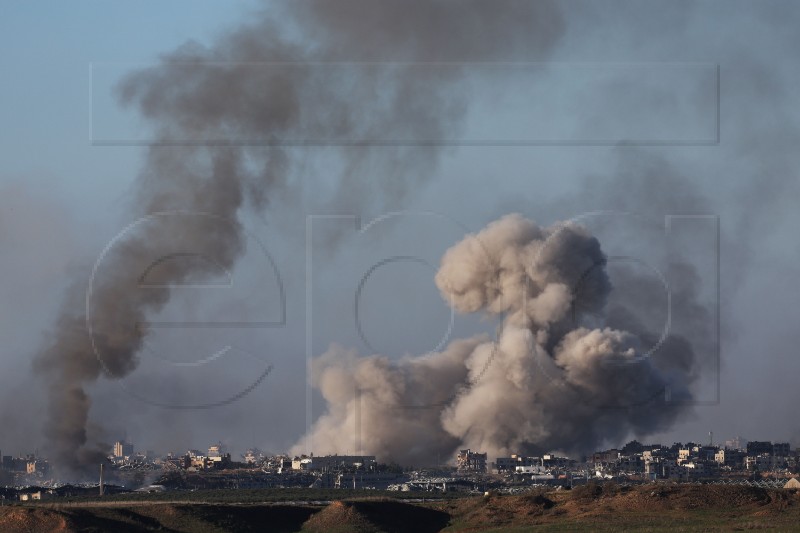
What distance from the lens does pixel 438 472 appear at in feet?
464

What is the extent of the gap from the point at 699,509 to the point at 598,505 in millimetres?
6023

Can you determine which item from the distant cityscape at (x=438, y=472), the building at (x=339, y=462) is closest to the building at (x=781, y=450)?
the distant cityscape at (x=438, y=472)

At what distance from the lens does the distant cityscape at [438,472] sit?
12769cm

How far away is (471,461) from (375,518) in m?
49.6

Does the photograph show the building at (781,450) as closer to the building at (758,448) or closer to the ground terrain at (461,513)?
the building at (758,448)

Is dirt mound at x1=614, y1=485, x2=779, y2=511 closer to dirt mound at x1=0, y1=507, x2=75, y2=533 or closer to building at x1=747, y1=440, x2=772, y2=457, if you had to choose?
dirt mound at x1=0, y1=507, x2=75, y2=533

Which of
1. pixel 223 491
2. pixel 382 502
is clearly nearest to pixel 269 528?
pixel 382 502

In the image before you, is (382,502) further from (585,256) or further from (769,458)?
(769,458)

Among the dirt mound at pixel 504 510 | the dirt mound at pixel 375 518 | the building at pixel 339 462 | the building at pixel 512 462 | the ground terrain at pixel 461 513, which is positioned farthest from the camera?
the building at pixel 339 462

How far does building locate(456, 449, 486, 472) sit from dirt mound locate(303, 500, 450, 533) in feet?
141

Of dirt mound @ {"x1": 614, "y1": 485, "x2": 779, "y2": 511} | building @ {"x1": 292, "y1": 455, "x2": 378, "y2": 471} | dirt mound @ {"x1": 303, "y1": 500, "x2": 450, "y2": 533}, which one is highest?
building @ {"x1": 292, "y1": 455, "x2": 378, "y2": 471}

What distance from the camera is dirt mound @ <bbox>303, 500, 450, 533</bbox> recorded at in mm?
91500

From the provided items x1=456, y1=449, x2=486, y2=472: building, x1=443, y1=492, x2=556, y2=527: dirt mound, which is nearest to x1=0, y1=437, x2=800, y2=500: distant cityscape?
x1=456, y1=449, x2=486, y2=472: building

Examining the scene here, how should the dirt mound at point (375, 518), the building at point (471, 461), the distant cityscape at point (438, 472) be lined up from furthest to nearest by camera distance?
the building at point (471, 461)
the distant cityscape at point (438, 472)
the dirt mound at point (375, 518)
